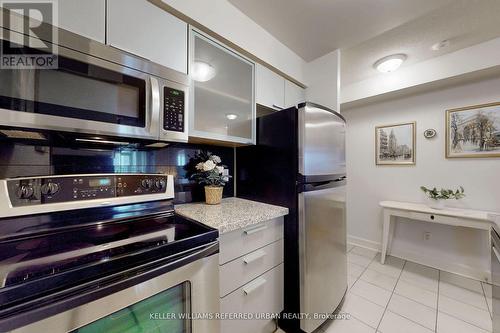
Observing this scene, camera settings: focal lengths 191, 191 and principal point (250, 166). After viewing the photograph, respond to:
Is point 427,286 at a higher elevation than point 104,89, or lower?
lower

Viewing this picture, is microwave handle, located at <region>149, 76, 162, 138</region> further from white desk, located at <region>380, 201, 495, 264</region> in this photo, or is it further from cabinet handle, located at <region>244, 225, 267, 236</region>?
white desk, located at <region>380, 201, 495, 264</region>

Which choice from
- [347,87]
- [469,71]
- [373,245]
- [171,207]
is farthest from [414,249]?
[171,207]

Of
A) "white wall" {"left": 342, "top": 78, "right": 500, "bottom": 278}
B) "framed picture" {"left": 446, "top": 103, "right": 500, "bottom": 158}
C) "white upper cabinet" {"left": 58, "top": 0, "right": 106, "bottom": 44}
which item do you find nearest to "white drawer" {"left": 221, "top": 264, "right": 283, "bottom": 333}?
"white upper cabinet" {"left": 58, "top": 0, "right": 106, "bottom": 44}

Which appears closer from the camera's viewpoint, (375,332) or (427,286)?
(375,332)

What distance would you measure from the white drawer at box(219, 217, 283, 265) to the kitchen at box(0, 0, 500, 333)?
0.04 feet

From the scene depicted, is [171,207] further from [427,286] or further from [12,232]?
[427,286]

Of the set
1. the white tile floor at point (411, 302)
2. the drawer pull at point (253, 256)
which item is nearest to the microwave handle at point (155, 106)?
the drawer pull at point (253, 256)

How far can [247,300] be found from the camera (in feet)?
3.50

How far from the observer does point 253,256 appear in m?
1.08

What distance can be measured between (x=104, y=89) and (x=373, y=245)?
3315mm

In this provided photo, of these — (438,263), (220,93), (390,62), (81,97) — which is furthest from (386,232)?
(81,97)

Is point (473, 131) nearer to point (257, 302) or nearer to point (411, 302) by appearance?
point (411, 302)

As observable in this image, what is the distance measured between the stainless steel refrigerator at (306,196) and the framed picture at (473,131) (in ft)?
5.26

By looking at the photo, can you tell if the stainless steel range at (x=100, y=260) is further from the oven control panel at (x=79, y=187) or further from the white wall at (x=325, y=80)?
the white wall at (x=325, y=80)
